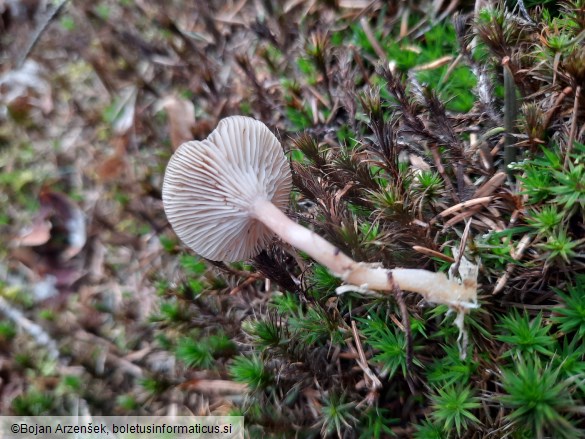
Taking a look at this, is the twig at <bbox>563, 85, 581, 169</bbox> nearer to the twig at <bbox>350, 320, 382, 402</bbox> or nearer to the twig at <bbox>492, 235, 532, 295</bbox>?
the twig at <bbox>492, 235, 532, 295</bbox>

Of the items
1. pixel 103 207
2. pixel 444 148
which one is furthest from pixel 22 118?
pixel 444 148

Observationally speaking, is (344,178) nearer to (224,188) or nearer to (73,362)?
(224,188)

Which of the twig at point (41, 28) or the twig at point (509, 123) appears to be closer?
the twig at point (509, 123)

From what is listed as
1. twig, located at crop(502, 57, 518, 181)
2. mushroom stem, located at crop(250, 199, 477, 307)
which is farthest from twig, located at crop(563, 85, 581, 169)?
mushroom stem, located at crop(250, 199, 477, 307)

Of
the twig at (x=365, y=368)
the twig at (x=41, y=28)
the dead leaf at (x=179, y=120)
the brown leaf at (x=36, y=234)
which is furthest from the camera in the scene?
the twig at (x=41, y=28)

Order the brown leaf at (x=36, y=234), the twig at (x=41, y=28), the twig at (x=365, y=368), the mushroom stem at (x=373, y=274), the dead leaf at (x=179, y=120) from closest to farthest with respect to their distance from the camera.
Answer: the mushroom stem at (x=373, y=274)
the twig at (x=365, y=368)
the dead leaf at (x=179, y=120)
the brown leaf at (x=36, y=234)
the twig at (x=41, y=28)

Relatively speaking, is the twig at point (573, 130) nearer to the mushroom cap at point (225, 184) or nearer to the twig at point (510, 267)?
the twig at point (510, 267)

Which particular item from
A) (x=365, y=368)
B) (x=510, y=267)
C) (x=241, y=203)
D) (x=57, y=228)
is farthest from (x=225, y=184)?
(x=57, y=228)

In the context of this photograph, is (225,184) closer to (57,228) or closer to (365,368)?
(365,368)

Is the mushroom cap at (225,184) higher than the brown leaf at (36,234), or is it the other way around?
the mushroom cap at (225,184)

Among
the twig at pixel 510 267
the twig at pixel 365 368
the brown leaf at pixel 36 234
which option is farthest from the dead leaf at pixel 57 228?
the twig at pixel 510 267
